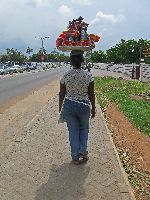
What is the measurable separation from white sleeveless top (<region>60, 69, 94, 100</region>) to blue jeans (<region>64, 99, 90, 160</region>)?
0.11 m

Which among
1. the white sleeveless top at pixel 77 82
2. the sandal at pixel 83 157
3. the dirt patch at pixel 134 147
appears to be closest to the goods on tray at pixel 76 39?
the white sleeveless top at pixel 77 82

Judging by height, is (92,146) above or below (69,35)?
below

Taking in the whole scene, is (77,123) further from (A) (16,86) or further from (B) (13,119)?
(A) (16,86)

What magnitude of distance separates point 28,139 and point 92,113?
8.52ft

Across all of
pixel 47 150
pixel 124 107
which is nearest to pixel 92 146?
pixel 47 150

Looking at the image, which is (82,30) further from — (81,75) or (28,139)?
(28,139)

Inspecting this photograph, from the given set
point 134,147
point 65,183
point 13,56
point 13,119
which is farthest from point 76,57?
point 13,56

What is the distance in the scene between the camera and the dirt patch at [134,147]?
A: 7.38 meters

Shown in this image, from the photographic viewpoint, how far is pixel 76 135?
806 cm

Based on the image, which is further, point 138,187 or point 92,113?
point 92,113

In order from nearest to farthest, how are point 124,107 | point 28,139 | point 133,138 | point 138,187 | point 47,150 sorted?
point 138,187 → point 47,150 → point 28,139 → point 133,138 → point 124,107

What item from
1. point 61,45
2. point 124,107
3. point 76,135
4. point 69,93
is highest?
point 61,45

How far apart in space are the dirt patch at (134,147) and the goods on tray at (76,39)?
6.76 feet

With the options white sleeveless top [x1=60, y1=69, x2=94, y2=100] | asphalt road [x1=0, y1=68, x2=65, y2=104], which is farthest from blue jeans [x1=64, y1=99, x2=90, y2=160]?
asphalt road [x1=0, y1=68, x2=65, y2=104]
